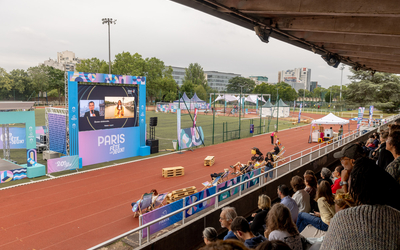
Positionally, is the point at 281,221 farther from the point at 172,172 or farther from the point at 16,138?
the point at 16,138

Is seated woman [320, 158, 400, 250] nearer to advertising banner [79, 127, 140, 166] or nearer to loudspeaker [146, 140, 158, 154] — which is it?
advertising banner [79, 127, 140, 166]

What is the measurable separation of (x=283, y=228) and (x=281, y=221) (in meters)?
0.08

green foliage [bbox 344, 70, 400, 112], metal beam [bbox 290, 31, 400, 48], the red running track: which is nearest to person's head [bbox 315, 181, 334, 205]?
metal beam [bbox 290, 31, 400, 48]

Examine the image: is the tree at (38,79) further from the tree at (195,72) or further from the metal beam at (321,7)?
the metal beam at (321,7)

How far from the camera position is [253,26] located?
23.0 ft

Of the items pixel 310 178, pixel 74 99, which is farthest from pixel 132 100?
pixel 310 178

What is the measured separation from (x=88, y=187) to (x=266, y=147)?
15147mm

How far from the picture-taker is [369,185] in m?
1.83

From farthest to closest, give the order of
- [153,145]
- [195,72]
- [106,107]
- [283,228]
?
[195,72] < [153,145] < [106,107] < [283,228]

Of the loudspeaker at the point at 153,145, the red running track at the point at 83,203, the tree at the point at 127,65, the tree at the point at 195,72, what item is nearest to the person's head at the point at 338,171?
the red running track at the point at 83,203

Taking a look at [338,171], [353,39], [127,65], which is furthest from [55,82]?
[338,171]

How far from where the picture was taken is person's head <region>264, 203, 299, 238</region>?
3229 mm

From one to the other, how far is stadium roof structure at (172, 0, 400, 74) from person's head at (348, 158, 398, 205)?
165 inches

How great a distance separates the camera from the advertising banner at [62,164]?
44.8ft
